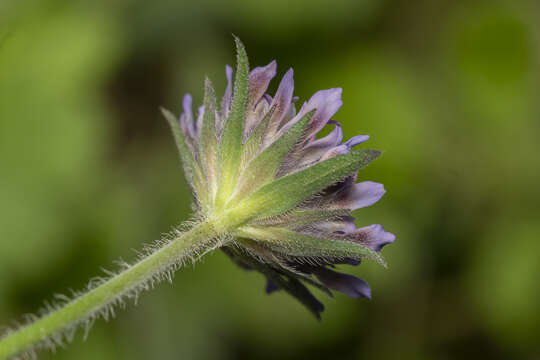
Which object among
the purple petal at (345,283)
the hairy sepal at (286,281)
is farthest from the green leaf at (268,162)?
the purple petal at (345,283)

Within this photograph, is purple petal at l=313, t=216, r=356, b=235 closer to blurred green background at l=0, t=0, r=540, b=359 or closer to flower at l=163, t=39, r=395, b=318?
flower at l=163, t=39, r=395, b=318

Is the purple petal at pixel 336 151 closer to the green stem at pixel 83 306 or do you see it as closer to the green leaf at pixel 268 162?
the green leaf at pixel 268 162

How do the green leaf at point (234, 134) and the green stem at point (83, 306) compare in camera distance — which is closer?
the green stem at point (83, 306)

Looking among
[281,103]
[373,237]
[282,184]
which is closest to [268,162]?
[282,184]

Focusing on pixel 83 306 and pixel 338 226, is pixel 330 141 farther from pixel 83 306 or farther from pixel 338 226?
pixel 83 306

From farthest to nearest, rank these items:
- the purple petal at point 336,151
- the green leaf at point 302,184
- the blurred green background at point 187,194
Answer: the blurred green background at point 187,194 → the purple petal at point 336,151 → the green leaf at point 302,184

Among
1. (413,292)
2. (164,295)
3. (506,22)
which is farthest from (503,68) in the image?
(164,295)

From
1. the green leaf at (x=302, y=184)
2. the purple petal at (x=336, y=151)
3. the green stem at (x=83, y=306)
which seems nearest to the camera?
the green stem at (x=83, y=306)
